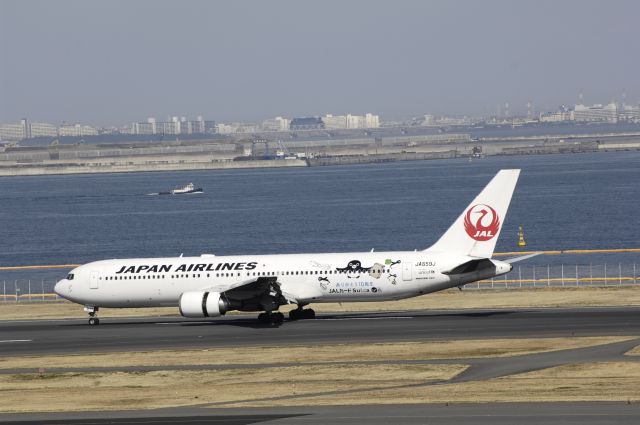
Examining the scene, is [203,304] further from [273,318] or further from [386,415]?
[386,415]

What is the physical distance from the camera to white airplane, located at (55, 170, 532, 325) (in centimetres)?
5662

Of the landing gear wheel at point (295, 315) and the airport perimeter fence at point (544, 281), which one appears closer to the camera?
the landing gear wheel at point (295, 315)

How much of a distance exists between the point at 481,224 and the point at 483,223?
0.11 m

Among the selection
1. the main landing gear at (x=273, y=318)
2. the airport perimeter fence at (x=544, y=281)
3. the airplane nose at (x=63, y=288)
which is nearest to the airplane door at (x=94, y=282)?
the airplane nose at (x=63, y=288)

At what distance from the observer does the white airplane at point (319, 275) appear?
56.6 meters

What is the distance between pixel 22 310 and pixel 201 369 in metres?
30.5

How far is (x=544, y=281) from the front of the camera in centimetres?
7775

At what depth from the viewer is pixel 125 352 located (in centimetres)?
5009

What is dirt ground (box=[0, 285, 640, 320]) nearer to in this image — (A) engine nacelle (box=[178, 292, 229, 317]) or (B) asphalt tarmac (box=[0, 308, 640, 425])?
(B) asphalt tarmac (box=[0, 308, 640, 425])

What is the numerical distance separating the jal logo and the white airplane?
0.05 m

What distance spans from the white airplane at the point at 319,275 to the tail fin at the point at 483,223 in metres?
0.05

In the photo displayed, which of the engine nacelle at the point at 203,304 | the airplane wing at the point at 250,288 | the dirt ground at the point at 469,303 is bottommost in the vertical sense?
the dirt ground at the point at 469,303

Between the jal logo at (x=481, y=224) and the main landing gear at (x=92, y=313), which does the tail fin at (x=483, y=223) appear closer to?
the jal logo at (x=481, y=224)

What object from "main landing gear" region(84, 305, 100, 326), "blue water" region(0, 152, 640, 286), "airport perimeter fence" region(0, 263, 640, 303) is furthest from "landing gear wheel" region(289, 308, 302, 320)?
"blue water" region(0, 152, 640, 286)
